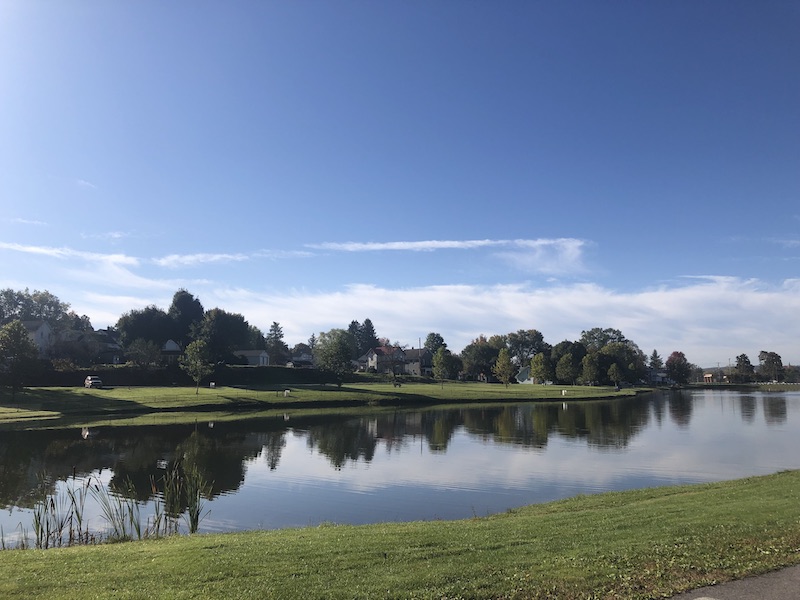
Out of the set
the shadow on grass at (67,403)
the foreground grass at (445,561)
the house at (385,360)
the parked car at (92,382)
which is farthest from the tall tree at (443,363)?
the foreground grass at (445,561)

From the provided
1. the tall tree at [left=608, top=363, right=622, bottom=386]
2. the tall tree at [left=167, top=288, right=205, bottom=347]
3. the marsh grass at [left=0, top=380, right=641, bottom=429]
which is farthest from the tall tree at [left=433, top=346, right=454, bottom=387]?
the tall tree at [left=167, top=288, right=205, bottom=347]

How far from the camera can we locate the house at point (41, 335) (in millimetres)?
95750

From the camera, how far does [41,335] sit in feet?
324

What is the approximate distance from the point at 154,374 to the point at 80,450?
57.7 meters

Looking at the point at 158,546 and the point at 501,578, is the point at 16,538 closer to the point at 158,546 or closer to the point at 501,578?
the point at 158,546

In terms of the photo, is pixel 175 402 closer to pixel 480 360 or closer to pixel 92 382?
pixel 92 382

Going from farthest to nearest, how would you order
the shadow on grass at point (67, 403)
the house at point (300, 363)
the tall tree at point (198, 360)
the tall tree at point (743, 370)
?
1. the tall tree at point (743, 370)
2. the house at point (300, 363)
3. the tall tree at point (198, 360)
4. the shadow on grass at point (67, 403)

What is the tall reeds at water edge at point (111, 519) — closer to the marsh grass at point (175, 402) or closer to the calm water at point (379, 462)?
the calm water at point (379, 462)

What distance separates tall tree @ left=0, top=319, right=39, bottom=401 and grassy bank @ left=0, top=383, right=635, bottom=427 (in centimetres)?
213

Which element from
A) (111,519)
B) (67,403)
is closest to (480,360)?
(67,403)

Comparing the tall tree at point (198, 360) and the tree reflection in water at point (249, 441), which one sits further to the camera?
the tall tree at point (198, 360)

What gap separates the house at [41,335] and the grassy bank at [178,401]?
4289 cm

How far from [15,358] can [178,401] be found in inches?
622

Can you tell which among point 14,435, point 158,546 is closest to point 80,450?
point 14,435
